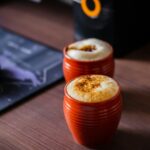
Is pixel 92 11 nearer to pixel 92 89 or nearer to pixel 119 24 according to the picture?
pixel 119 24

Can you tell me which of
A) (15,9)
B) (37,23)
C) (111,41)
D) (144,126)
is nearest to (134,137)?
(144,126)

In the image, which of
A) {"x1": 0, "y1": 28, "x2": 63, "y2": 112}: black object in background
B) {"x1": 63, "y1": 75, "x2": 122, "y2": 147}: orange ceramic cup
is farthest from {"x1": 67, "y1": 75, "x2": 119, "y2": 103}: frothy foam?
{"x1": 0, "y1": 28, "x2": 63, "y2": 112}: black object in background

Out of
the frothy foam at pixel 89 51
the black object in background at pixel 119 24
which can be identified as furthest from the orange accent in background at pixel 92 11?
the frothy foam at pixel 89 51

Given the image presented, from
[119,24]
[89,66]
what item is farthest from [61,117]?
[119,24]

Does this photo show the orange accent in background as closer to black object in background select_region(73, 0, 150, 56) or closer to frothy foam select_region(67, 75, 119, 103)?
black object in background select_region(73, 0, 150, 56)

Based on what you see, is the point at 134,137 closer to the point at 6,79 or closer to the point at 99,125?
the point at 99,125

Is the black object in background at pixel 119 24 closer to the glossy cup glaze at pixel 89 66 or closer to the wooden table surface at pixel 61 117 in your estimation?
the wooden table surface at pixel 61 117
